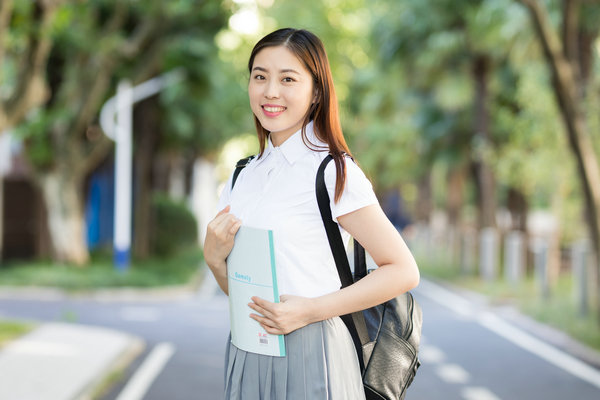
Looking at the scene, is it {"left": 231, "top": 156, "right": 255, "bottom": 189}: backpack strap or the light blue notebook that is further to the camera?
{"left": 231, "top": 156, "right": 255, "bottom": 189}: backpack strap

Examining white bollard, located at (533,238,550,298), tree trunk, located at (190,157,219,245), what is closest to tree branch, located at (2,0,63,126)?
white bollard, located at (533,238,550,298)

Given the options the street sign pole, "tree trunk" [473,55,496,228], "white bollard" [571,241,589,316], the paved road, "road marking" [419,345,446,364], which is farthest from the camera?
"tree trunk" [473,55,496,228]

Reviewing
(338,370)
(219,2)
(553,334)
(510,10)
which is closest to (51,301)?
(219,2)

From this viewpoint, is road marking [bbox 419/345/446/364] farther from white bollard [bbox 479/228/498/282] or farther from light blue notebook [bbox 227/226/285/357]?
white bollard [bbox 479/228/498/282]

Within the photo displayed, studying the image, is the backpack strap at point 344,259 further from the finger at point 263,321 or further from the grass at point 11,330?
the grass at point 11,330

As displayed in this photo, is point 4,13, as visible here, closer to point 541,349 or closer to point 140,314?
point 140,314

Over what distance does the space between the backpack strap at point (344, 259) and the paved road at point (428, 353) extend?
15.8ft

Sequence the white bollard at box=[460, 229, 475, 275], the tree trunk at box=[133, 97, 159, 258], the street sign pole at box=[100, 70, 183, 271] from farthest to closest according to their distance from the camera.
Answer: the tree trunk at box=[133, 97, 159, 258]
the white bollard at box=[460, 229, 475, 275]
the street sign pole at box=[100, 70, 183, 271]

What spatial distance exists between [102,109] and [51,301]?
24.5ft

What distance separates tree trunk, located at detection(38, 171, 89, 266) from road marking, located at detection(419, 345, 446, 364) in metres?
12.4

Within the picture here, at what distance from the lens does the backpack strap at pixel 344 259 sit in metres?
2.14

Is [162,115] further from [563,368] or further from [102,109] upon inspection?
[563,368]

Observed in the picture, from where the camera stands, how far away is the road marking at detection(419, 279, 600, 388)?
8.48 meters

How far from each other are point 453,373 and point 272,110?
6442mm
